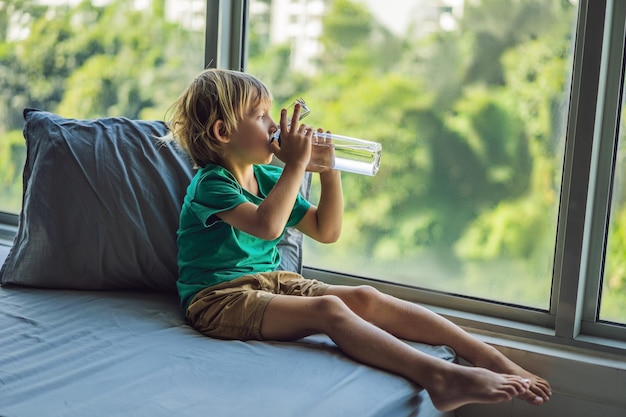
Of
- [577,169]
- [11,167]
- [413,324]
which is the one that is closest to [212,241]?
[413,324]

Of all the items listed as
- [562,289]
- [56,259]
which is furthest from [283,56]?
[562,289]

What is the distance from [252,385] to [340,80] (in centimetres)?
95

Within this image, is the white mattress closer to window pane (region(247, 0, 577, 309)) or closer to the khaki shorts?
the khaki shorts

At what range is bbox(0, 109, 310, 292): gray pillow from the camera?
1.82 meters

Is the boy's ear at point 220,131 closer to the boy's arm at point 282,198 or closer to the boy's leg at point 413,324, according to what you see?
the boy's arm at point 282,198

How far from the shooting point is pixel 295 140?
1.64 meters

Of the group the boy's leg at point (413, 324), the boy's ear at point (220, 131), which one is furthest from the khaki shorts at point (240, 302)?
the boy's ear at point (220, 131)

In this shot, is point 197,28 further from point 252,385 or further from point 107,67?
point 252,385

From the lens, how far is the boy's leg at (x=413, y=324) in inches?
62.1

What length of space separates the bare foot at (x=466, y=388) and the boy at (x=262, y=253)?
0.02m

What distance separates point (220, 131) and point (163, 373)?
0.58 metres

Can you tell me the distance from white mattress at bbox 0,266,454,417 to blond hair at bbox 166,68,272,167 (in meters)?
0.37

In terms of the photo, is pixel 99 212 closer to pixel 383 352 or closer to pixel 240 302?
pixel 240 302

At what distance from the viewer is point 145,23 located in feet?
7.55
